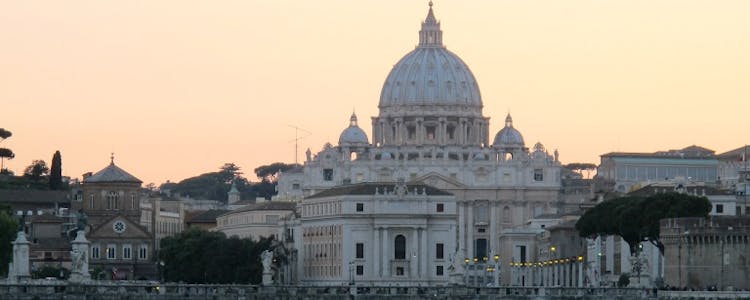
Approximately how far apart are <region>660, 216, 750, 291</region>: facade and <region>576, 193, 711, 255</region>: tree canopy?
1450cm

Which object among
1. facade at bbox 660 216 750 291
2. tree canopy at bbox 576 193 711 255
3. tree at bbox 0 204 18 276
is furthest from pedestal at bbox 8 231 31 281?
tree canopy at bbox 576 193 711 255

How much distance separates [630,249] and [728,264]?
31301 mm

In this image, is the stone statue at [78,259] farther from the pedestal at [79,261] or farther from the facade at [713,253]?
the facade at [713,253]

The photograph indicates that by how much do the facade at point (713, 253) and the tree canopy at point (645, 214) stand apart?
1450 cm

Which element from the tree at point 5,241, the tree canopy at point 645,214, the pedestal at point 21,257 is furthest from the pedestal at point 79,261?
the tree canopy at point 645,214

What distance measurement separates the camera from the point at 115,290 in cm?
12119

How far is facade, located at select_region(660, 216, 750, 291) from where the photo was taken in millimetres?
143375

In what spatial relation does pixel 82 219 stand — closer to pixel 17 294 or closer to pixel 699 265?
pixel 699 265

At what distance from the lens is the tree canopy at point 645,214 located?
166 meters

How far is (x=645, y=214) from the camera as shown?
16912cm

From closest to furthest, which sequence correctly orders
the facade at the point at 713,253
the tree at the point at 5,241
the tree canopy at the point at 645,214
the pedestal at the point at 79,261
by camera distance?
the pedestal at the point at 79,261
the facade at the point at 713,253
the tree canopy at the point at 645,214
the tree at the point at 5,241

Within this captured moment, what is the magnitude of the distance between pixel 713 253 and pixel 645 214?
80.5ft

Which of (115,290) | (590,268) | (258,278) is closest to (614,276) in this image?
(590,268)

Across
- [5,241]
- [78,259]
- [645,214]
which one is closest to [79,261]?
[78,259]
